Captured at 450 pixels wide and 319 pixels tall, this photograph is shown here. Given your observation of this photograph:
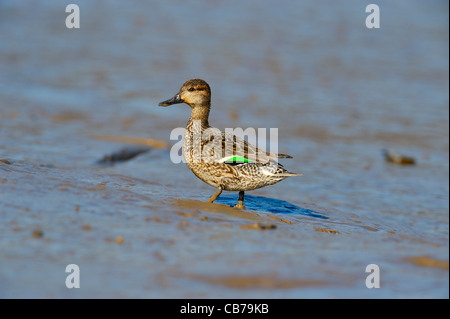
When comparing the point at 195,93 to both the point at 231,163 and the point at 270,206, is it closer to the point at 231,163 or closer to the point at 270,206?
the point at 231,163

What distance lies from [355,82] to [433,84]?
5.04 feet

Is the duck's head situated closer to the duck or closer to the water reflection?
the duck

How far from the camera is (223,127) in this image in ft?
32.9

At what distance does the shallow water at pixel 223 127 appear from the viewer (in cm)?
431

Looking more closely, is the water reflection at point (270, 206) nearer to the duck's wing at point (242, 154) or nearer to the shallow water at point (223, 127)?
the shallow water at point (223, 127)

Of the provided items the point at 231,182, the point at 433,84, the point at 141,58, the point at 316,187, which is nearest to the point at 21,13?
the point at 141,58

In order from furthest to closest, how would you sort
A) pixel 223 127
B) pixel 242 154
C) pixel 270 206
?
1. pixel 223 127
2. pixel 270 206
3. pixel 242 154

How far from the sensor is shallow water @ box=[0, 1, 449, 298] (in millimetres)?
4312

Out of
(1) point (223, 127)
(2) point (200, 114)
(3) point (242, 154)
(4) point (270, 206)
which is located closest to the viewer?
(3) point (242, 154)

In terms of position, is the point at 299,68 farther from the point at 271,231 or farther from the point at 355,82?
the point at 271,231

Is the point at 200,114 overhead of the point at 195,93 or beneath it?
beneath

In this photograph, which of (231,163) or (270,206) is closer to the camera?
(231,163)

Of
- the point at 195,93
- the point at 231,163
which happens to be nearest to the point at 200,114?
the point at 195,93

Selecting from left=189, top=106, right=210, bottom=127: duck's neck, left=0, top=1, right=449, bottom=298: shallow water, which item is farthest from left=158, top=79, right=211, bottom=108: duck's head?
left=0, top=1, right=449, bottom=298: shallow water
